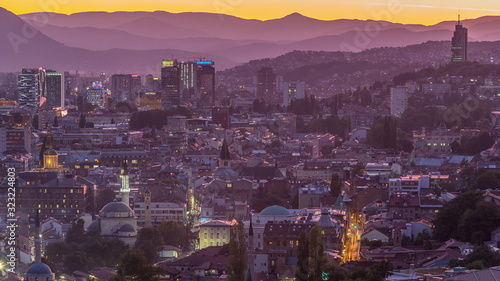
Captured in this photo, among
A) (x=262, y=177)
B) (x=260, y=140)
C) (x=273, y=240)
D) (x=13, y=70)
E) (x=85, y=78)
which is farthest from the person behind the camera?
(x=85, y=78)

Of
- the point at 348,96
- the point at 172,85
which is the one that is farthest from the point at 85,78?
the point at 348,96

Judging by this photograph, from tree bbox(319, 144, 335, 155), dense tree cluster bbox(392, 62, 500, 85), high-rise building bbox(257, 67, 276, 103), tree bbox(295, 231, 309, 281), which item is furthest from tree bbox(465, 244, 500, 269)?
high-rise building bbox(257, 67, 276, 103)

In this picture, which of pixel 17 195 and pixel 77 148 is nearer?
pixel 17 195

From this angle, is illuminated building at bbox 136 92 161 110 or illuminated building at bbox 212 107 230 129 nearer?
illuminated building at bbox 212 107 230 129

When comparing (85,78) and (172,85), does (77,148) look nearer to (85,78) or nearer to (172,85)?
(172,85)

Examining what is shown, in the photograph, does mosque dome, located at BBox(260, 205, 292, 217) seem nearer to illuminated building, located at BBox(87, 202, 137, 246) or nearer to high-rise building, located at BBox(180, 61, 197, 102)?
illuminated building, located at BBox(87, 202, 137, 246)

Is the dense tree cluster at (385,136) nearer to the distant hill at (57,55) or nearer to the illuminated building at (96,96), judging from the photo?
the distant hill at (57,55)

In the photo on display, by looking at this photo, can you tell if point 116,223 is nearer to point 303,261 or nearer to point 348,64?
point 303,261
